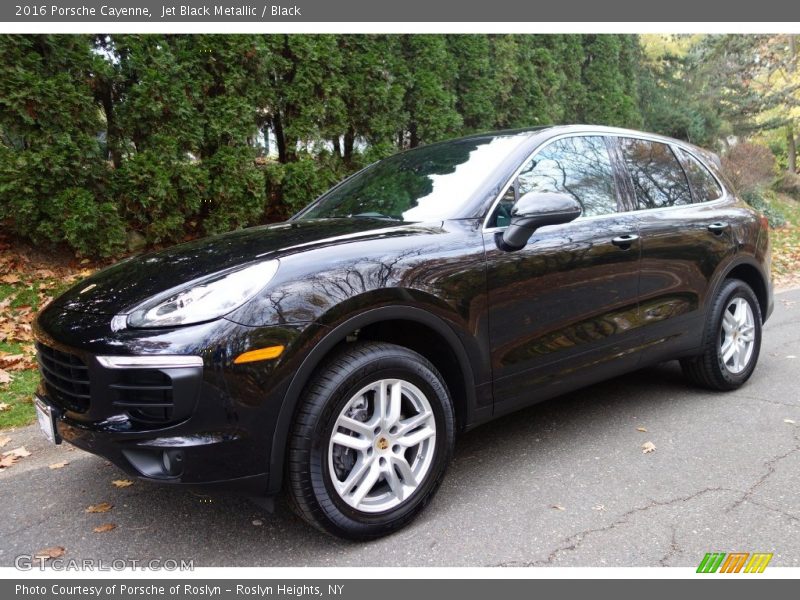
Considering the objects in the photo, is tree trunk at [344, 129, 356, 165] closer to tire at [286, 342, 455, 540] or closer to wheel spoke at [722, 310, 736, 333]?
wheel spoke at [722, 310, 736, 333]

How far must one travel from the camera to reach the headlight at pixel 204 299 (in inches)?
90.1

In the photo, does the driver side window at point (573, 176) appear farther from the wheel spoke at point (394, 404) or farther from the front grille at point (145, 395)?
the front grille at point (145, 395)

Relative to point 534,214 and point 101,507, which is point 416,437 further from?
point 101,507

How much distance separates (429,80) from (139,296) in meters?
6.67

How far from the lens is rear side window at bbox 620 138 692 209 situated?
3922 millimetres

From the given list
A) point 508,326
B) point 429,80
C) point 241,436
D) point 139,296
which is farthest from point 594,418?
point 429,80

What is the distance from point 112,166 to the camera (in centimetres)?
648

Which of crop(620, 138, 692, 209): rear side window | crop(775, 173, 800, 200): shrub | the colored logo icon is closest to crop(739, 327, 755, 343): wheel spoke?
crop(620, 138, 692, 209): rear side window

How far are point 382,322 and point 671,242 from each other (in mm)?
2065

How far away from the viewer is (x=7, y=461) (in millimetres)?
3500

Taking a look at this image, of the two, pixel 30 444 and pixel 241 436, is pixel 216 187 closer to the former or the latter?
pixel 30 444

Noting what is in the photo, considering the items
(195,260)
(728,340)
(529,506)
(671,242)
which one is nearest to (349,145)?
(671,242)

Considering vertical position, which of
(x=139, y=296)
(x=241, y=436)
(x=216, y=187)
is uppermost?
(x=216, y=187)

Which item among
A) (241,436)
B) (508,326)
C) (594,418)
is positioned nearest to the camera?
(241,436)
